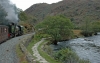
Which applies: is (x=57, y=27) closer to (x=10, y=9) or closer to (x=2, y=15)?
(x=10, y=9)

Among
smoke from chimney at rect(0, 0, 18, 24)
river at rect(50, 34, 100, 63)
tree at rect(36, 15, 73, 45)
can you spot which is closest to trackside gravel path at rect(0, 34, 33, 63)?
river at rect(50, 34, 100, 63)

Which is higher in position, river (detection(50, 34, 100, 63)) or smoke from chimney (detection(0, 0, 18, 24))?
smoke from chimney (detection(0, 0, 18, 24))

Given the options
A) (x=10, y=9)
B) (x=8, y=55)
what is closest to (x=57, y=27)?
(x=10, y=9)

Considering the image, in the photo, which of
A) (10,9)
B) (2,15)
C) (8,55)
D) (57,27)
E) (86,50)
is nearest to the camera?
(8,55)

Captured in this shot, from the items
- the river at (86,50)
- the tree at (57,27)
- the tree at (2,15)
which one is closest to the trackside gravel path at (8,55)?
the river at (86,50)

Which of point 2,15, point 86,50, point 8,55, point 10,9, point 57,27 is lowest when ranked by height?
point 86,50

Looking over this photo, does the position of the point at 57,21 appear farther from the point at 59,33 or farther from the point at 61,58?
the point at 61,58

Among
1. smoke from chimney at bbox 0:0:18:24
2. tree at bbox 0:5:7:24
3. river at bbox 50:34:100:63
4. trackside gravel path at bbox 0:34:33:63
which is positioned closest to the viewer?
trackside gravel path at bbox 0:34:33:63

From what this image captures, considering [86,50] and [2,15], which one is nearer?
[86,50]

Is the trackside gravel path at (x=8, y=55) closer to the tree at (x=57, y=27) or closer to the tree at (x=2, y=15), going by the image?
the tree at (x=2, y=15)

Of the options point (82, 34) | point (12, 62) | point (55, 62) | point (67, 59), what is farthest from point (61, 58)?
point (82, 34)

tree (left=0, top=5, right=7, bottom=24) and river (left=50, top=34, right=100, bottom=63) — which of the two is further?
tree (left=0, top=5, right=7, bottom=24)

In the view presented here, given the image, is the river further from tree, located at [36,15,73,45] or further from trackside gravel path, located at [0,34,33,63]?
trackside gravel path, located at [0,34,33,63]

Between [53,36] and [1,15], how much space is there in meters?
16.1
